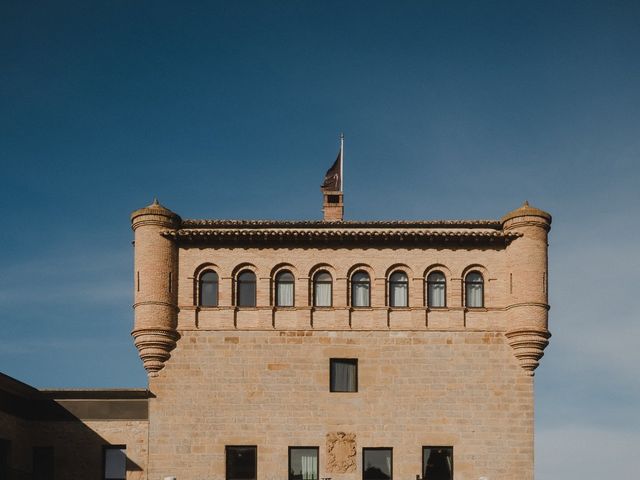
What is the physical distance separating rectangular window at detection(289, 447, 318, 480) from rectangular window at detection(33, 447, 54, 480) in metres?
8.18

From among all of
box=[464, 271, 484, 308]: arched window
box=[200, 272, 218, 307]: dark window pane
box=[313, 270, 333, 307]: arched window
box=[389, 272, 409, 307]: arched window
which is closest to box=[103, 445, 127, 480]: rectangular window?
box=[200, 272, 218, 307]: dark window pane

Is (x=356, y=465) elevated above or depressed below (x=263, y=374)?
below

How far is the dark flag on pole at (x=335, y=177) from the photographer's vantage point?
40.2 metres

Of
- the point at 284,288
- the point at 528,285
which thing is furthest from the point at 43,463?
the point at 528,285

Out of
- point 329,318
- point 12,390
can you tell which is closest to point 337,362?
point 329,318

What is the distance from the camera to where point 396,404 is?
34.4 meters

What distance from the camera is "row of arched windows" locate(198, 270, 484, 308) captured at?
35.6 meters

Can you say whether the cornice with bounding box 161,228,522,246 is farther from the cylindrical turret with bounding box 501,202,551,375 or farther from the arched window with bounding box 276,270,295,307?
the arched window with bounding box 276,270,295,307

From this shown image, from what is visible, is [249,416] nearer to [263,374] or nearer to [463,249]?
[263,374]

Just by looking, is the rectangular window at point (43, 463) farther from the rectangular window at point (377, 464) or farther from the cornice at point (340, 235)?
the rectangular window at point (377, 464)

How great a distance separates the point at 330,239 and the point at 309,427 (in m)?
6.55

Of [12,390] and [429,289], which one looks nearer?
[12,390]

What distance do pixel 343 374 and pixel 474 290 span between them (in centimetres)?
552

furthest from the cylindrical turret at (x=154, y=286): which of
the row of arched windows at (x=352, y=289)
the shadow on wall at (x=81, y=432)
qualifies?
the shadow on wall at (x=81, y=432)
